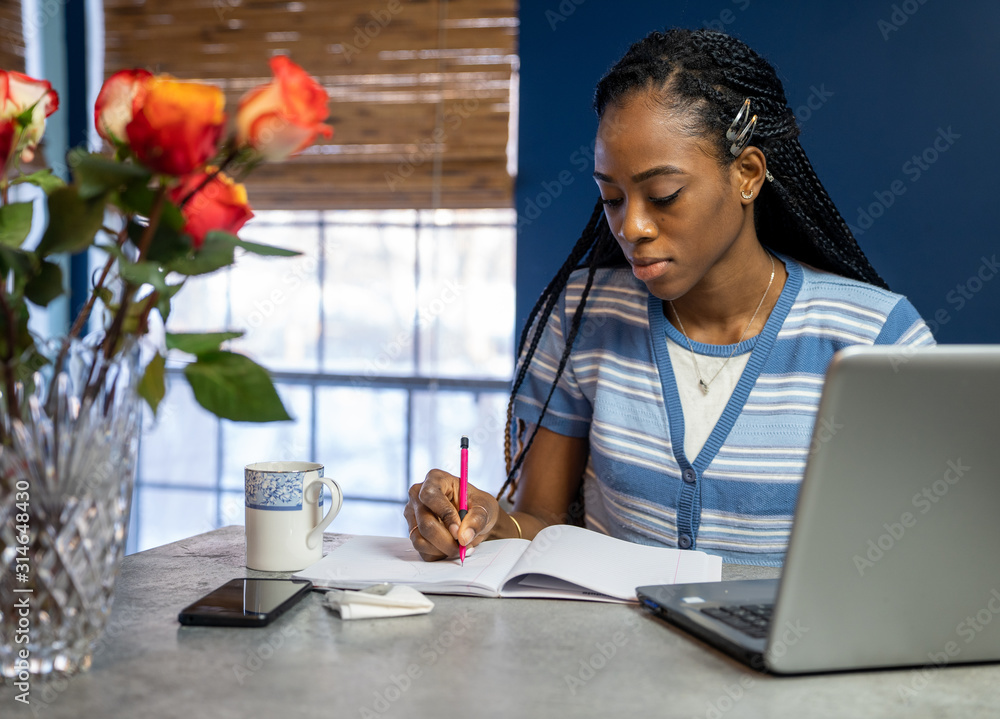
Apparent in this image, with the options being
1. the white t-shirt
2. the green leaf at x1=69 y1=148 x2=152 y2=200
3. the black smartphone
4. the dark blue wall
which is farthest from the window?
the green leaf at x1=69 y1=148 x2=152 y2=200

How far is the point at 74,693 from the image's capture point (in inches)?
27.3

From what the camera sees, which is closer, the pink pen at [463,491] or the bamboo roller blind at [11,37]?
the pink pen at [463,491]

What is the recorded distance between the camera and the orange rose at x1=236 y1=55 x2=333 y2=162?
618 mm

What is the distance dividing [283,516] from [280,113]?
1.88 feet

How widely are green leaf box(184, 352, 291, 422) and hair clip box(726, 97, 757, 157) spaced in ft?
3.21

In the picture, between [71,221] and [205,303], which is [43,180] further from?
[205,303]

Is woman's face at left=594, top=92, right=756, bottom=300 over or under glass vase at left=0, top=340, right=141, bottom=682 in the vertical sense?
over

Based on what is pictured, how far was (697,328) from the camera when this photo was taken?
1.55 m

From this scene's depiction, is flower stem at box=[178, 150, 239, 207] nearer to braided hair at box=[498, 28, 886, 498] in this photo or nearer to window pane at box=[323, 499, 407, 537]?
braided hair at box=[498, 28, 886, 498]

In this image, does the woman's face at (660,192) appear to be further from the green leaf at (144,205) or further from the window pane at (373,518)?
the window pane at (373,518)

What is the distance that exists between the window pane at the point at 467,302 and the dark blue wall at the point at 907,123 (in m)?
1.51

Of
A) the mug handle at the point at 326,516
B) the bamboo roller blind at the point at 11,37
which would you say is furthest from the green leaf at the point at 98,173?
the bamboo roller blind at the point at 11,37

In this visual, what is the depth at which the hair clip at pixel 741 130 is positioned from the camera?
140cm

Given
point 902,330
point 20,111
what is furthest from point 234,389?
point 902,330
